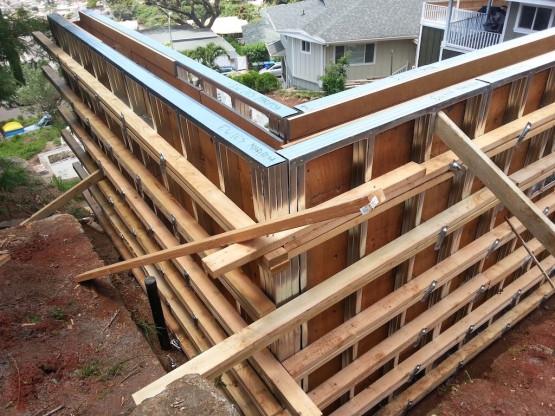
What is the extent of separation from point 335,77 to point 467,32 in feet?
24.5

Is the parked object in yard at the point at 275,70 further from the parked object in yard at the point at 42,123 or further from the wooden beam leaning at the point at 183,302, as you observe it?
the wooden beam leaning at the point at 183,302

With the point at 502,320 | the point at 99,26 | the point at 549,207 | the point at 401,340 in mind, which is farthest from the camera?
the point at 99,26

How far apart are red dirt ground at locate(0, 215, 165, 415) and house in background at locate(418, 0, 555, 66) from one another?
44.5ft

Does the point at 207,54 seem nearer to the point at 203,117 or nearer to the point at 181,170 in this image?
the point at 181,170

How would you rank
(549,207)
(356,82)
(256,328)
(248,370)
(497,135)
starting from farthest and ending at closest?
(356,82)
(549,207)
(497,135)
(248,370)
(256,328)

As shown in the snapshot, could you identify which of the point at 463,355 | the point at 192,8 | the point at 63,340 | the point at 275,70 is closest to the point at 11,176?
the point at 63,340

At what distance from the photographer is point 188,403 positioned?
2.13 m

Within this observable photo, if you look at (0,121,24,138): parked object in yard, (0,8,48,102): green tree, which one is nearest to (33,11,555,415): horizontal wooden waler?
(0,8,48,102): green tree

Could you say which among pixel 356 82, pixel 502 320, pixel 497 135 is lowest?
pixel 356 82

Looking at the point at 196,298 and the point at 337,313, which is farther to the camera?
the point at 196,298

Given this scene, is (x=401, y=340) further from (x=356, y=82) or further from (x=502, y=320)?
(x=356, y=82)

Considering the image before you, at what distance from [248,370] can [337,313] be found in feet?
3.07

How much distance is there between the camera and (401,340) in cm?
436

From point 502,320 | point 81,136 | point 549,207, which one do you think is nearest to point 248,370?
point 502,320
